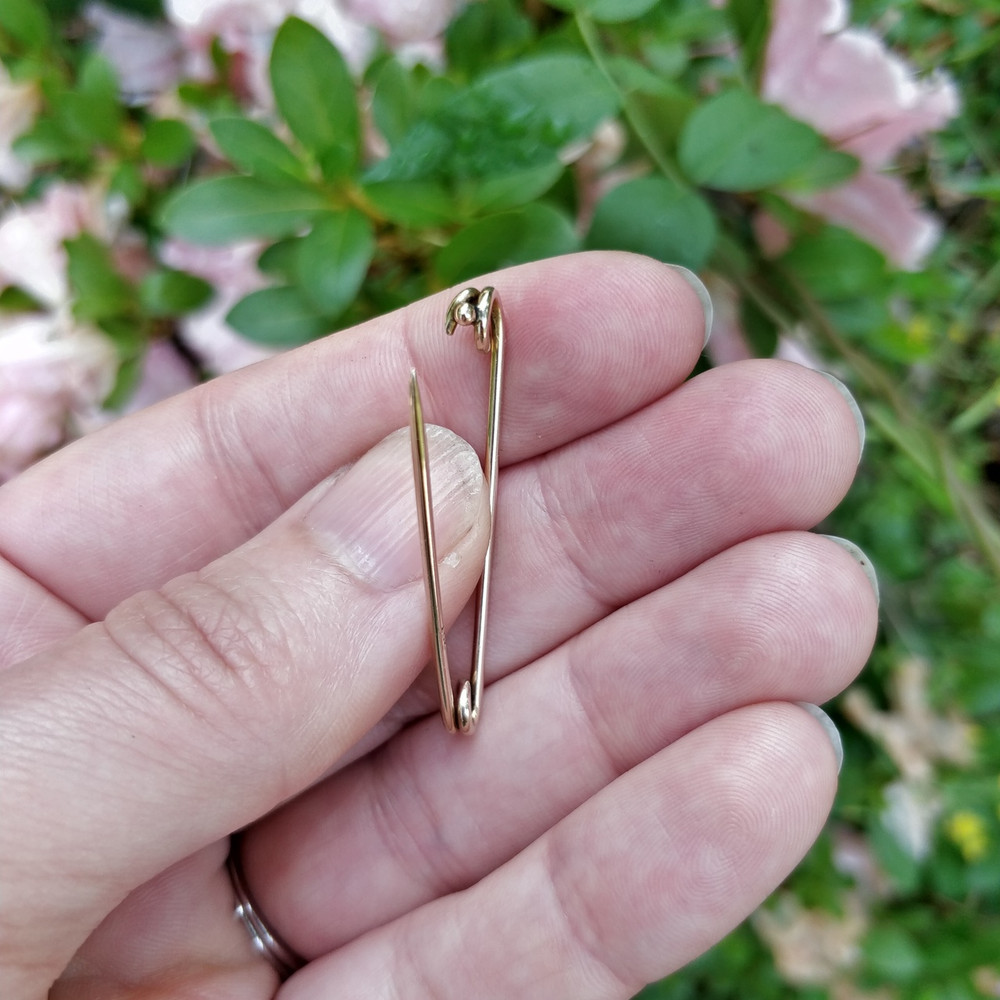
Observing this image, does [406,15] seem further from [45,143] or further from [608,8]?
[45,143]

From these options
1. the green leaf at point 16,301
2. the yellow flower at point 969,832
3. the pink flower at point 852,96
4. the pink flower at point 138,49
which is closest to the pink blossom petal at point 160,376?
the green leaf at point 16,301

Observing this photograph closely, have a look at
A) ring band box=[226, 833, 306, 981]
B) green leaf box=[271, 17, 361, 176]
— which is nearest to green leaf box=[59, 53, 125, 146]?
green leaf box=[271, 17, 361, 176]

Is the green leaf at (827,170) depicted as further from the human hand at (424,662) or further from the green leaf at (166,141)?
the green leaf at (166,141)

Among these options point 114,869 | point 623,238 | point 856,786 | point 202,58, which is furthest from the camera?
point 856,786

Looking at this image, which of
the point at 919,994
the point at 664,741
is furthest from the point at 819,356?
the point at 919,994

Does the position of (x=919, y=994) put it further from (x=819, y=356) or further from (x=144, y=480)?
(x=144, y=480)

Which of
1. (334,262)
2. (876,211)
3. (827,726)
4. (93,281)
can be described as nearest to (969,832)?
(827,726)
